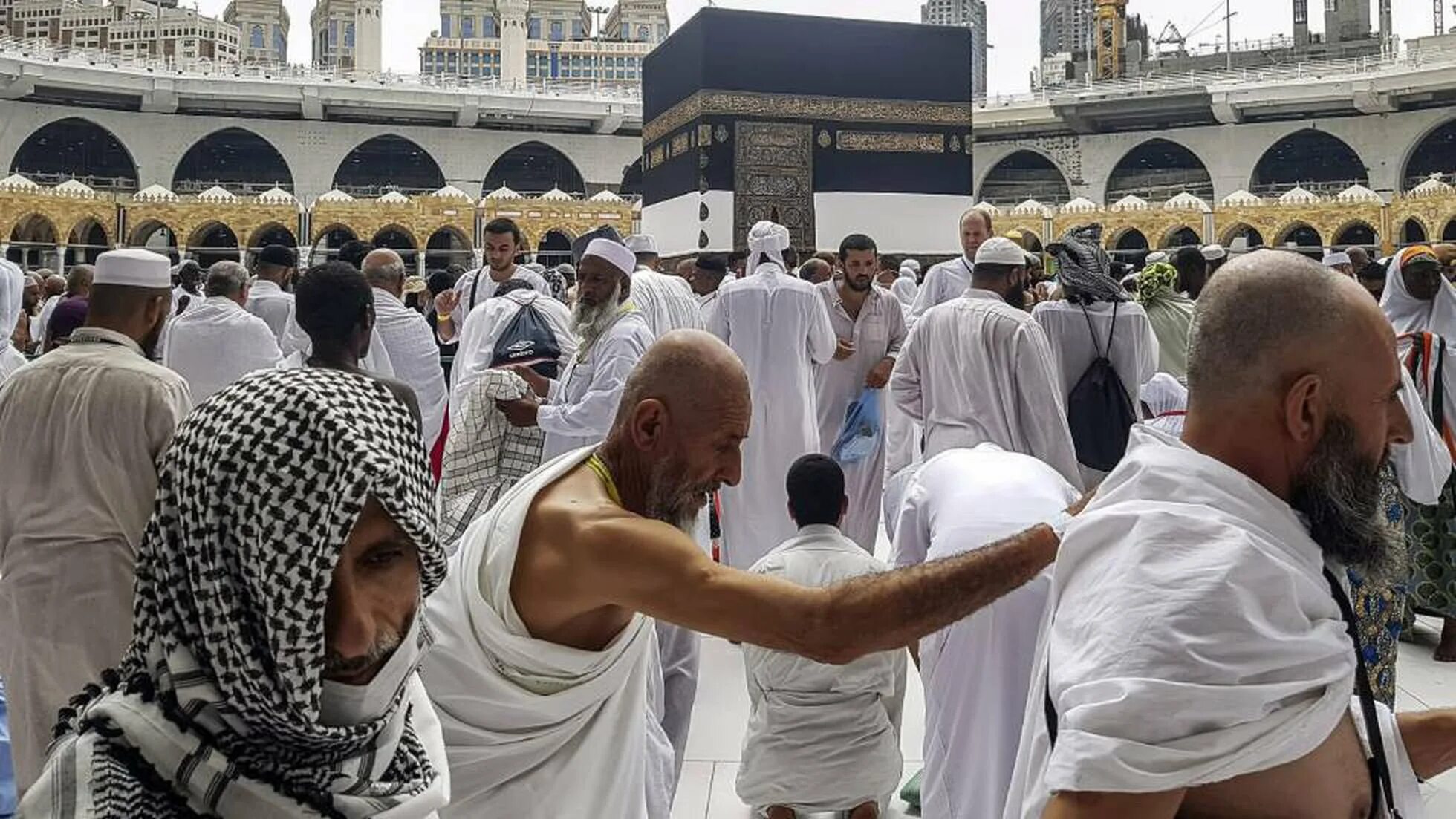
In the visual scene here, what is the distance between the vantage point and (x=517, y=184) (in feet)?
91.5

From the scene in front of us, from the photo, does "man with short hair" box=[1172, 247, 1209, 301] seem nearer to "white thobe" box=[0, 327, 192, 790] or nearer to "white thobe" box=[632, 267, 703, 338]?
"white thobe" box=[632, 267, 703, 338]

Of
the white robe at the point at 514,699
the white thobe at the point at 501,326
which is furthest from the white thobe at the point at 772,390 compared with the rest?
the white robe at the point at 514,699

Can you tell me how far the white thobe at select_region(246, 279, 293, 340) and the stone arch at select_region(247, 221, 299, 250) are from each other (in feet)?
59.2

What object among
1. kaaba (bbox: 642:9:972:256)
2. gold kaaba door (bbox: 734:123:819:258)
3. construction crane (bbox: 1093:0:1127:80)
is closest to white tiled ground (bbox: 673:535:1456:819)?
gold kaaba door (bbox: 734:123:819:258)

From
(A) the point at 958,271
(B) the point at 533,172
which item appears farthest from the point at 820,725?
(B) the point at 533,172

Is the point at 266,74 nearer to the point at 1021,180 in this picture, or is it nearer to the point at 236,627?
the point at 1021,180

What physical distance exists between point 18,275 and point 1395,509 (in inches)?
190

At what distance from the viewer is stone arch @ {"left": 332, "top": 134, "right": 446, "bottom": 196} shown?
2662 cm

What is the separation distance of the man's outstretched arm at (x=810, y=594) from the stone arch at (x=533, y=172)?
88.8 feet

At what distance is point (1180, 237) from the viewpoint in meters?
22.5

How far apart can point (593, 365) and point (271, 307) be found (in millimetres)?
2140

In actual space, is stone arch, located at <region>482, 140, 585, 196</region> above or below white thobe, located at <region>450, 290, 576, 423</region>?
above

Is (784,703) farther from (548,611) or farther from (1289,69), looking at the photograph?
(1289,69)

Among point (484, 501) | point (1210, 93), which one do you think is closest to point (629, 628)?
point (484, 501)
